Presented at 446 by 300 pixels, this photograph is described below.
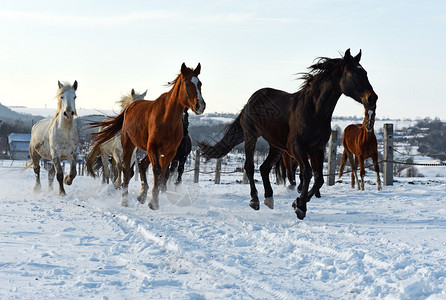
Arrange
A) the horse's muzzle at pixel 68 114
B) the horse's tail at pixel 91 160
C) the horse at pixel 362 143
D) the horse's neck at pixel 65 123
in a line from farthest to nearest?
the horse's tail at pixel 91 160, the horse at pixel 362 143, the horse's neck at pixel 65 123, the horse's muzzle at pixel 68 114

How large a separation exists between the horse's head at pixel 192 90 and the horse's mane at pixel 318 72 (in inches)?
63.0

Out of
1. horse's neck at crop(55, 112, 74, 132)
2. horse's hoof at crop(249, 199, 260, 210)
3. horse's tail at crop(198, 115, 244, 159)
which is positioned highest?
horse's neck at crop(55, 112, 74, 132)

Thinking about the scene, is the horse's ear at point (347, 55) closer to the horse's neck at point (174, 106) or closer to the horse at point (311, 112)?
the horse at point (311, 112)

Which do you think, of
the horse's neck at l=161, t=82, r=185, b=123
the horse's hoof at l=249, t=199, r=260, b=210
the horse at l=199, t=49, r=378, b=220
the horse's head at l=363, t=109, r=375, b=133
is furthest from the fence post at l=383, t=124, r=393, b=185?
the horse's neck at l=161, t=82, r=185, b=123

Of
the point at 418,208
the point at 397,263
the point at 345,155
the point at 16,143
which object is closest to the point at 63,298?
the point at 397,263

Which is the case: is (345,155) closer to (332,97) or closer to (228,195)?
(228,195)

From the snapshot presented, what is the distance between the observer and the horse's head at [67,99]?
9.67 metres

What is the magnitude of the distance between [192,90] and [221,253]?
3.33 m

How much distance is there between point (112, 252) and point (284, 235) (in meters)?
1.97

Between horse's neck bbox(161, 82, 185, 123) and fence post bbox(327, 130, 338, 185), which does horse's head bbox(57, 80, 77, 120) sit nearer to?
horse's neck bbox(161, 82, 185, 123)

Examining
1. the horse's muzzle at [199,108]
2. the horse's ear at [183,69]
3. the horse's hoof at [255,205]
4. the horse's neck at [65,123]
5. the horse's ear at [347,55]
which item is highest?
the horse's ear at [347,55]

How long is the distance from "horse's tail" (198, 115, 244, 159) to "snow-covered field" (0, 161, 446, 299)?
198 cm

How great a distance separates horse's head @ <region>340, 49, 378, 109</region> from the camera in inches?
244

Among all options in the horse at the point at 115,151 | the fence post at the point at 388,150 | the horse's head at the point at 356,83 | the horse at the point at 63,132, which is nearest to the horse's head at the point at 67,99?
the horse at the point at 63,132
